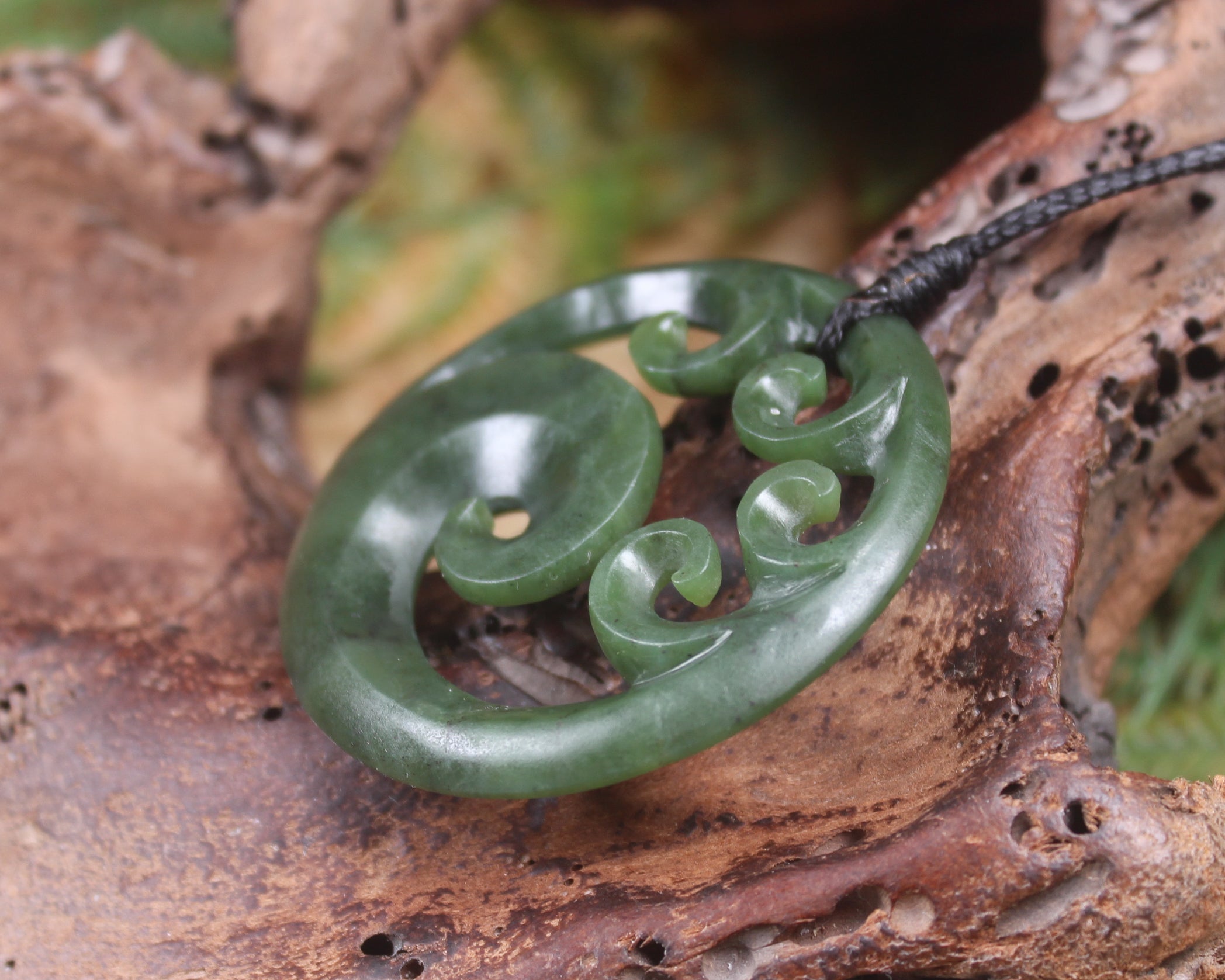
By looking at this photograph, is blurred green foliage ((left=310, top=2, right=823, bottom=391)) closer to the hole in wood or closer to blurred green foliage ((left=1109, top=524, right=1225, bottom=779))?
blurred green foliage ((left=1109, top=524, right=1225, bottom=779))

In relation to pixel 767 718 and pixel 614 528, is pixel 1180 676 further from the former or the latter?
pixel 614 528

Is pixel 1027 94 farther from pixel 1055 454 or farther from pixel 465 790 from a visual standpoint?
pixel 465 790

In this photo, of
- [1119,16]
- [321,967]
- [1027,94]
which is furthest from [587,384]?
[1027,94]

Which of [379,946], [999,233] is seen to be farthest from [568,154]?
[379,946]

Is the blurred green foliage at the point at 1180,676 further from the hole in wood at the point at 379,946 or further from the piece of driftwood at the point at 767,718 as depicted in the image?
the hole in wood at the point at 379,946

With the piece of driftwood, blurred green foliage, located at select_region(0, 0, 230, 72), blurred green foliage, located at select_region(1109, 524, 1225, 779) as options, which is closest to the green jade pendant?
the piece of driftwood
